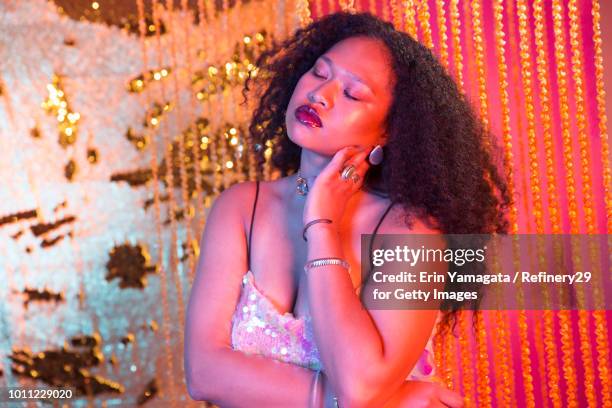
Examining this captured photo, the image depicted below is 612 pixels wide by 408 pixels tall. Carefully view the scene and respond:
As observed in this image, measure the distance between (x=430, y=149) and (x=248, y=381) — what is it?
0.71 metres

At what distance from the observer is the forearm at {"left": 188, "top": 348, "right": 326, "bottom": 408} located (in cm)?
182

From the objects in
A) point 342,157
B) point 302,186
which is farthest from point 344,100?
point 302,186

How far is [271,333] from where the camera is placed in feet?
6.44

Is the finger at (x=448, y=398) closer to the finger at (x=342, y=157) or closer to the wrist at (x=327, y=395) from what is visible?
the wrist at (x=327, y=395)

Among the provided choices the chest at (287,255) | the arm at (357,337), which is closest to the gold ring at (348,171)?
the chest at (287,255)

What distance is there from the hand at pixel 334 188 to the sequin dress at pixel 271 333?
22 cm

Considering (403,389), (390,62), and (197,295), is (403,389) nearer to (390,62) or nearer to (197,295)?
(197,295)

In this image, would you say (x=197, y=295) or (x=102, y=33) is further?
(x=102, y=33)

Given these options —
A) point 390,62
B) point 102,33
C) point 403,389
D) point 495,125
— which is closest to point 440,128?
point 390,62

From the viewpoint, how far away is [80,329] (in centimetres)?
356

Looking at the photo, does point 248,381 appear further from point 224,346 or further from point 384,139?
point 384,139

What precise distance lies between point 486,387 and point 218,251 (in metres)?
1.46

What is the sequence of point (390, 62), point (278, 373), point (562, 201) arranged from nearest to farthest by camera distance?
point (278, 373) < point (390, 62) < point (562, 201)

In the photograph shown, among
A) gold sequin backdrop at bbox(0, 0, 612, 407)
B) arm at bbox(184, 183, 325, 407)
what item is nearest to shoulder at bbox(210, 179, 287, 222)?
arm at bbox(184, 183, 325, 407)
